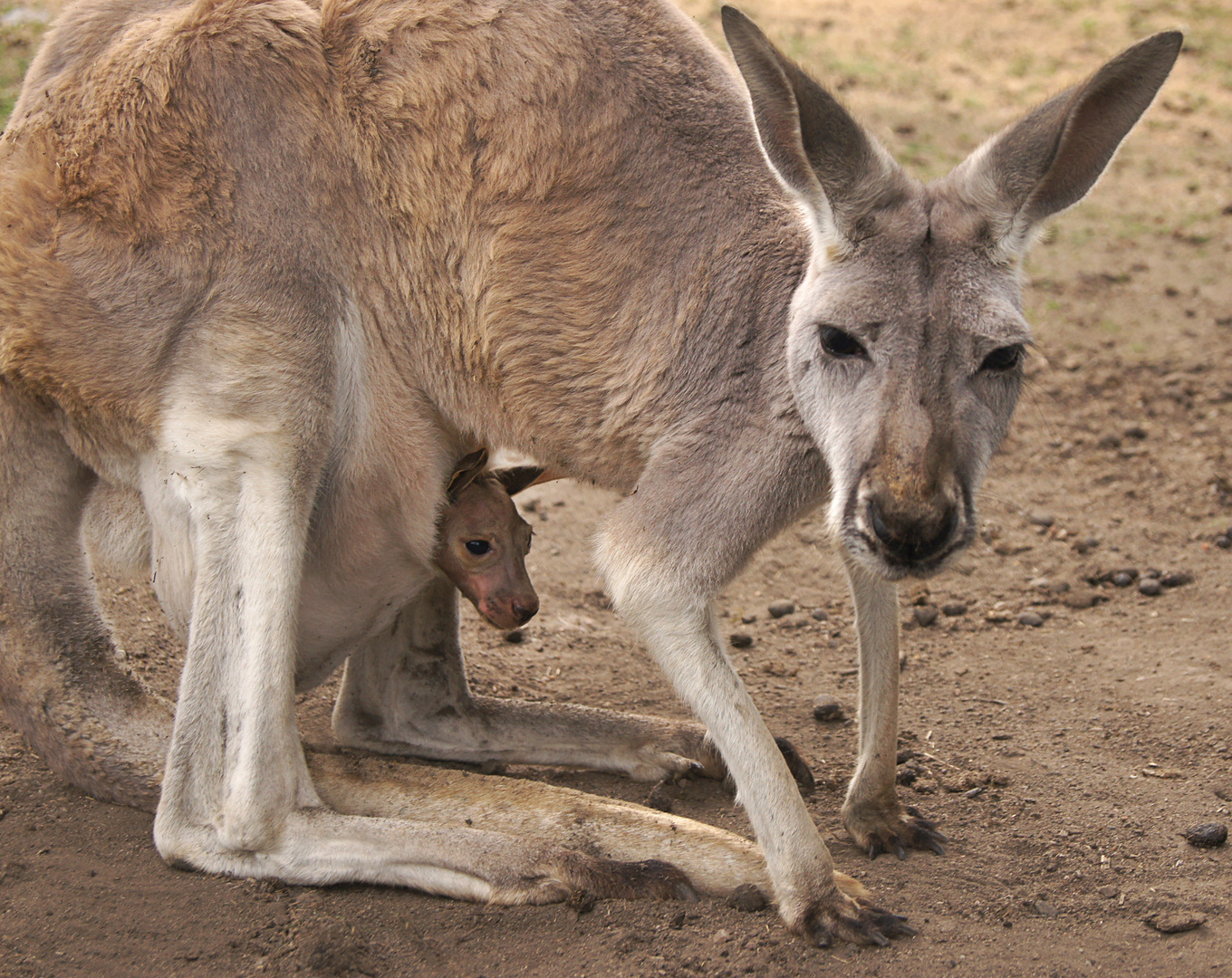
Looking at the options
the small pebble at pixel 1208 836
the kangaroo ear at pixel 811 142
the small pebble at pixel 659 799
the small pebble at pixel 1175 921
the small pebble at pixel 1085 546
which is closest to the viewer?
the kangaroo ear at pixel 811 142

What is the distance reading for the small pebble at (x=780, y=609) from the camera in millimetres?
4637

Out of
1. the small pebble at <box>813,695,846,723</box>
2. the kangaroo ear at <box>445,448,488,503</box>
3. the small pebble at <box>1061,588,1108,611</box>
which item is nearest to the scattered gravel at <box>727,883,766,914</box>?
the small pebble at <box>813,695,846,723</box>

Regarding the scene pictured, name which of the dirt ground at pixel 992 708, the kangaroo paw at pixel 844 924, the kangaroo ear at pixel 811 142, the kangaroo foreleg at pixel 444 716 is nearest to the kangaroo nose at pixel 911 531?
the dirt ground at pixel 992 708

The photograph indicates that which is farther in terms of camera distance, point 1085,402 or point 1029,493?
point 1085,402

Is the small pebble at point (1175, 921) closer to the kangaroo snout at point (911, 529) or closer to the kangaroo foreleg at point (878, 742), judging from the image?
the kangaroo foreleg at point (878, 742)

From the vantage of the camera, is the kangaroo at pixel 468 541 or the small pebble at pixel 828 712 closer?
the kangaroo at pixel 468 541

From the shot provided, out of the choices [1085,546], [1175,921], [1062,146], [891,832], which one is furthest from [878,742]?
[1085,546]

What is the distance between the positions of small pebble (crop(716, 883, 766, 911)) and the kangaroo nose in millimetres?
870

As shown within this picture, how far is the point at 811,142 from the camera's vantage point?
8.90 feet

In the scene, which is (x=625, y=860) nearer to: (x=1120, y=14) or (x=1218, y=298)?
(x=1218, y=298)

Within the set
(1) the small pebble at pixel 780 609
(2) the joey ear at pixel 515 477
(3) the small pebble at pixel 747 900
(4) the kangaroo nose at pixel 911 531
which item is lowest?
(1) the small pebble at pixel 780 609

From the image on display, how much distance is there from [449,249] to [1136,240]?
16.9 ft

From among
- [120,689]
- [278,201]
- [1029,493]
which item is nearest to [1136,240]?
[1029,493]

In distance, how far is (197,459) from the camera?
10.2ft
